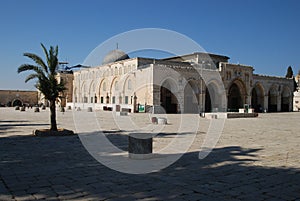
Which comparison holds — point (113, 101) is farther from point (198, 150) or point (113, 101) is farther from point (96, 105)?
point (198, 150)

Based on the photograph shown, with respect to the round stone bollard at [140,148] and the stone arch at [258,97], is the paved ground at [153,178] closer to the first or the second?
the round stone bollard at [140,148]

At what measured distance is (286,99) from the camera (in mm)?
49812

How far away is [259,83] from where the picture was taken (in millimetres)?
44094

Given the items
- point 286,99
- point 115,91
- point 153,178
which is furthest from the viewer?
point 286,99

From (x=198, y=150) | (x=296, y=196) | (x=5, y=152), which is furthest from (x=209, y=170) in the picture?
(x=5, y=152)

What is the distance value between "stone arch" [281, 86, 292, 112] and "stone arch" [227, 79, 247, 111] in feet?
38.4

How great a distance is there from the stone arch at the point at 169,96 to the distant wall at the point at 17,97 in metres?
32.4

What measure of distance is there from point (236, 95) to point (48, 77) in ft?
120

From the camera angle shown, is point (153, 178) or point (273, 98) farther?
point (273, 98)

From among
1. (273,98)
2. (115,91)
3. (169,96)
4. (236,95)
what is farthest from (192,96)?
(273,98)

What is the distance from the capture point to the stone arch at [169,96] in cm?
3419

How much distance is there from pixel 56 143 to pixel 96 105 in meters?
32.0

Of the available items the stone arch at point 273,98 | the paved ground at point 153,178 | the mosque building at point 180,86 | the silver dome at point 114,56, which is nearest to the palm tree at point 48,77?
the paved ground at point 153,178

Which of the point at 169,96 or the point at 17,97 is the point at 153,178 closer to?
the point at 169,96
